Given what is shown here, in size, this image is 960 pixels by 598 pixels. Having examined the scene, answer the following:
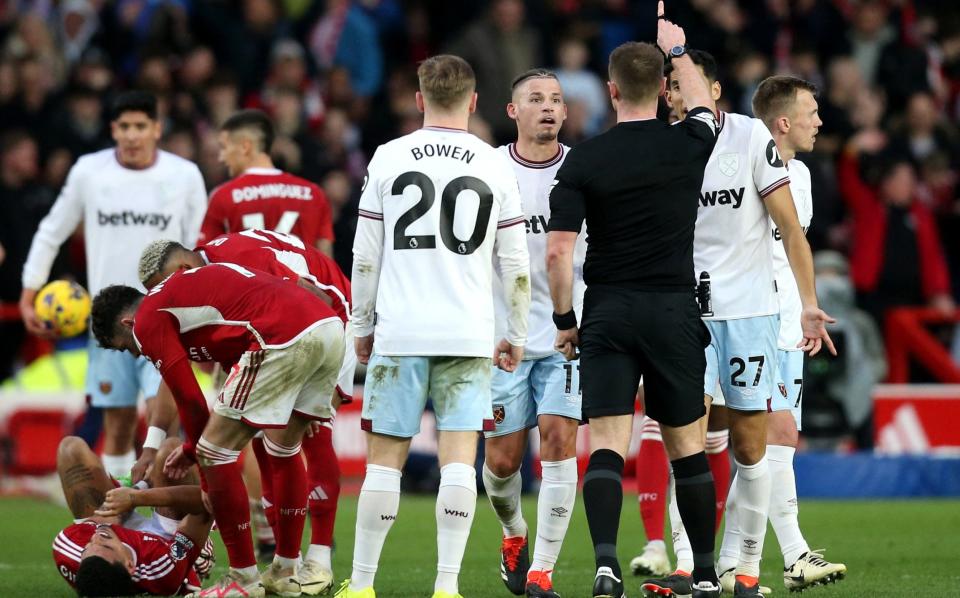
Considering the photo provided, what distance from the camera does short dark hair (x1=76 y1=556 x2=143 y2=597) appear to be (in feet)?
25.4

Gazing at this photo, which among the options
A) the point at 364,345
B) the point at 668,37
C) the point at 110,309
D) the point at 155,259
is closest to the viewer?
the point at 364,345

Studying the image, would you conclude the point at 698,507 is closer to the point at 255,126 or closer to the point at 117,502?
the point at 117,502

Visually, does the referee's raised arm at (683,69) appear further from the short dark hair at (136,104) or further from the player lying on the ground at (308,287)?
the short dark hair at (136,104)

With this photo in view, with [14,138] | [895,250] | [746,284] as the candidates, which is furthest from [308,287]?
[895,250]

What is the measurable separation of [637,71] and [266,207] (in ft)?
12.1

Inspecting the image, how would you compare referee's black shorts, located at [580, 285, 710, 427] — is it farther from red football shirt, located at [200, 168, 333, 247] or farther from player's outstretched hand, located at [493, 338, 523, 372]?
red football shirt, located at [200, 168, 333, 247]

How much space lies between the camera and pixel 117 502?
7.77 m

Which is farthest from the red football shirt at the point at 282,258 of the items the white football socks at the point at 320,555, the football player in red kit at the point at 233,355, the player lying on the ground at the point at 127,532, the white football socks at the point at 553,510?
the white football socks at the point at 553,510

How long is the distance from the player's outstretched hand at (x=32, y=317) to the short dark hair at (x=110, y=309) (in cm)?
270

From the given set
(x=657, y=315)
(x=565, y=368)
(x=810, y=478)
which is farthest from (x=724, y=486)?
(x=810, y=478)

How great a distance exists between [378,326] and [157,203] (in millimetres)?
3992

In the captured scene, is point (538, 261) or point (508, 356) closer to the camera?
point (508, 356)

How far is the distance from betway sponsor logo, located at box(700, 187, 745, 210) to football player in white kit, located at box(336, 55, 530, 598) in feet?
4.03

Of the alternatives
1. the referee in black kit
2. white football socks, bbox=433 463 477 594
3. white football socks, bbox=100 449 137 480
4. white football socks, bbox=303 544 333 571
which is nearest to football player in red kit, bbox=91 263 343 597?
white football socks, bbox=303 544 333 571
